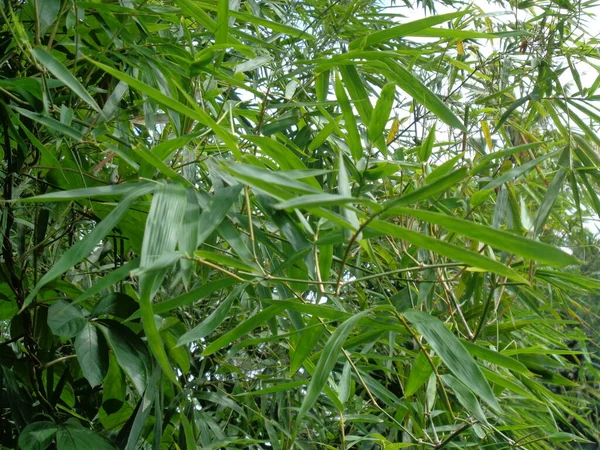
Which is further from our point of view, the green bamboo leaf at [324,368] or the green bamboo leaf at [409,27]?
the green bamboo leaf at [409,27]

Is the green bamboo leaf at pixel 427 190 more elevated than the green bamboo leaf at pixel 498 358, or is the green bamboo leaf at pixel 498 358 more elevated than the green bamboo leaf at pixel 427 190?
the green bamboo leaf at pixel 427 190

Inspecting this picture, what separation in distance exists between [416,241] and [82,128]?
61 centimetres

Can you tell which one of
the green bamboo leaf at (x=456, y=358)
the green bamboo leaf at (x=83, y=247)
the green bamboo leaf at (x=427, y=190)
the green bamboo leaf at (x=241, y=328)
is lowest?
the green bamboo leaf at (x=241, y=328)

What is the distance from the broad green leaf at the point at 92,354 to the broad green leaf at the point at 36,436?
0.08m

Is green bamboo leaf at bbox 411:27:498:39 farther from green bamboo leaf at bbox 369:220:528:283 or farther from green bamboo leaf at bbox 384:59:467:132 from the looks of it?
green bamboo leaf at bbox 369:220:528:283

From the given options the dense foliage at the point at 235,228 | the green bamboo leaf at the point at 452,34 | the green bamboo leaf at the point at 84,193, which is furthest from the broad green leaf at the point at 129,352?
the green bamboo leaf at the point at 452,34

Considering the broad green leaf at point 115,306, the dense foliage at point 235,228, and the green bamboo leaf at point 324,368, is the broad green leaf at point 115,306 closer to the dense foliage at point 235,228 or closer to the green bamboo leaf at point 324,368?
the dense foliage at point 235,228

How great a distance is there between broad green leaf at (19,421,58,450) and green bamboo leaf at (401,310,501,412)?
1.32 feet

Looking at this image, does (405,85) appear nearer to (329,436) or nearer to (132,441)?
(132,441)

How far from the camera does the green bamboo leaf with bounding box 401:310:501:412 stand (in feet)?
1.64

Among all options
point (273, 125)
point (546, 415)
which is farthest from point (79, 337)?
point (546, 415)

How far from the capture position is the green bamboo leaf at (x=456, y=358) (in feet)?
1.64

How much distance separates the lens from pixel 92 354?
66 centimetres

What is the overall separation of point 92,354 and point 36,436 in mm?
107
